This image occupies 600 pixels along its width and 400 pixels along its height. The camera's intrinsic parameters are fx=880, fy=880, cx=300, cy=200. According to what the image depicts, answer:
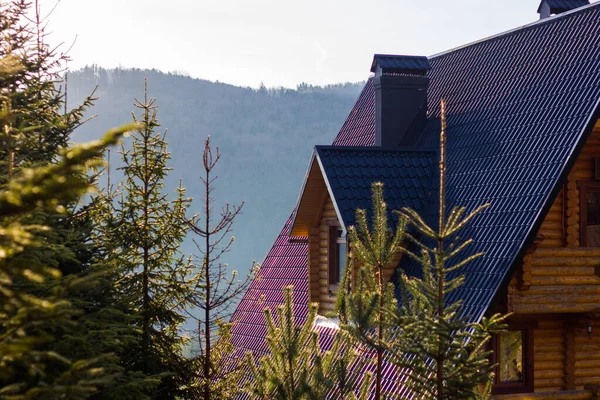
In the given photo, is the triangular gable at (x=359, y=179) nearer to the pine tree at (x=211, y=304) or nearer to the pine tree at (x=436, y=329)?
the pine tree at (x=211, y=304)

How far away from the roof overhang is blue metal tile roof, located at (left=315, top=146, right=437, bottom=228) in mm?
253

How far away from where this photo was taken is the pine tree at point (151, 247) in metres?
12.4

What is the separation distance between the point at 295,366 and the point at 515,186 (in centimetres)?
527

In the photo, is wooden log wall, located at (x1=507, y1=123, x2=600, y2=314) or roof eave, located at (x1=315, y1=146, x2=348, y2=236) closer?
wooden log wall, located at (x1=507, y1=123, x2=600, y2=314)

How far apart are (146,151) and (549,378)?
6805 mm

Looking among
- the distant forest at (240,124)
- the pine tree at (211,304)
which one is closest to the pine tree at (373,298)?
the pine tree at (211,304)

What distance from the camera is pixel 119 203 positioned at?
12.7 meters

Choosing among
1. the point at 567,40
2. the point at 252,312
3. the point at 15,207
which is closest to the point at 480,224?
the point at 567,40

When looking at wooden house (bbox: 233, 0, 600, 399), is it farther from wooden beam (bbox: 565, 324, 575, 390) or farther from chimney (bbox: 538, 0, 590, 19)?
chimney (bbox: 538, 0, 590, 19)

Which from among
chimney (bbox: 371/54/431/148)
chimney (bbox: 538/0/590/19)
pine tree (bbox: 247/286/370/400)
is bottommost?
pine tree (bbox: 247/286/370/400)

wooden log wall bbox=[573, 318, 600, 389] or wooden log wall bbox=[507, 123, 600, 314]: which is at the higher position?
wooden log wall bbox=[507, 123, 600, 314]

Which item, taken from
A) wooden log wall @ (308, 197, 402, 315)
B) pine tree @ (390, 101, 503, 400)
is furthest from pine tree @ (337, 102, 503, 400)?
wooden log wall @ (308, 197, 402, 315)

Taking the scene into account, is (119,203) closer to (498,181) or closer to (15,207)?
(498,181)

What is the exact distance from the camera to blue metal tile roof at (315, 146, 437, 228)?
13.7 meters
